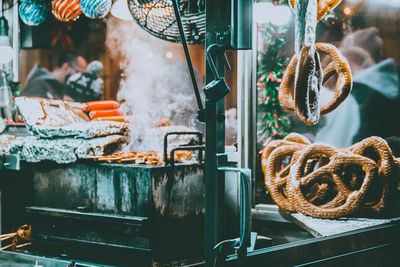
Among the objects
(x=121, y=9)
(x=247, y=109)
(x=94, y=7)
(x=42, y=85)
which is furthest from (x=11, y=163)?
(x=42, y=85)

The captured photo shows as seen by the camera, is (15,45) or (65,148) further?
(15,45)

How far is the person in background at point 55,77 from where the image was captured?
795 centimetres

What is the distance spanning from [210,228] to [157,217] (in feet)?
6.68

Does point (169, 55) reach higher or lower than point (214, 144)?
higher

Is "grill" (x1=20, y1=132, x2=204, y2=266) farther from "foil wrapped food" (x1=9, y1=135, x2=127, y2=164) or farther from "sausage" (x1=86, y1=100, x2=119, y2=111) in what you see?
"sausage" (x1=86, y1=100, x2=119, y2=111)

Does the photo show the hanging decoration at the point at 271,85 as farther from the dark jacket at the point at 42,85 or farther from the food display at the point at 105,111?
the dark jacket at the point at 42,85

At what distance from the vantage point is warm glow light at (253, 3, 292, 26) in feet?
19.7

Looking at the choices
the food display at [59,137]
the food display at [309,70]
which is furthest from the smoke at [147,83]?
the food display at [309,70]

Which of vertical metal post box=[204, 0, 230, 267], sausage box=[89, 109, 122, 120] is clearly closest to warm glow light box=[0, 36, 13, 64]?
sausage box=[89, 109, 122, 120]

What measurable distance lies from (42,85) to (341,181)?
5045 mm

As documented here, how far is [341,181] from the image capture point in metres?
4.94

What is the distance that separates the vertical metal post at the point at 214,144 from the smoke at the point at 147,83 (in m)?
3.57

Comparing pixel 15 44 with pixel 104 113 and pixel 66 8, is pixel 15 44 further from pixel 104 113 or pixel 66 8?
pixel 66 8

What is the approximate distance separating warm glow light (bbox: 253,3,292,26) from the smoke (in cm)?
126
